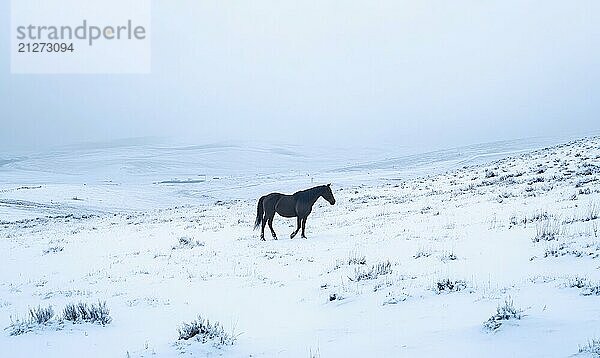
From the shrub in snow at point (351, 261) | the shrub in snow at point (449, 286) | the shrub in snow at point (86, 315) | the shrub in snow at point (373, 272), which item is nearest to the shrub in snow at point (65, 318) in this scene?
the shrub in snow at point (86, 315)

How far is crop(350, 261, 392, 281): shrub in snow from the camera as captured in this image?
8.41m

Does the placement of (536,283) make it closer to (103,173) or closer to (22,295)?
(22,295)

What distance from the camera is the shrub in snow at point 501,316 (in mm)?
5065

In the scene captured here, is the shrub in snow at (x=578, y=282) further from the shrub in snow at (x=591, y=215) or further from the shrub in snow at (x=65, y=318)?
the shrub in snow at (x=65, y=318)

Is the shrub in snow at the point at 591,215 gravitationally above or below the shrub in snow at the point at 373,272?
above

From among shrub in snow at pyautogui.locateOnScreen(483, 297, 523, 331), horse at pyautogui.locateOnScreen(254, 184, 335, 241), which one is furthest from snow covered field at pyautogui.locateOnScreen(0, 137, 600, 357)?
horse at pyautogui.locateOnScreen(254, 184, 335, 241)

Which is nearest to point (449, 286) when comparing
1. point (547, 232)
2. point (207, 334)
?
point (207, 334)

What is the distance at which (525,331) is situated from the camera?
4.85 meters

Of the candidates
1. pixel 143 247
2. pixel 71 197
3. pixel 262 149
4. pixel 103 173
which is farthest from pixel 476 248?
pixel 262 149

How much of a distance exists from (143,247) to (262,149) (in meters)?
160

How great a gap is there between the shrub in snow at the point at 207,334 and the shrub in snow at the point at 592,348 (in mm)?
3880

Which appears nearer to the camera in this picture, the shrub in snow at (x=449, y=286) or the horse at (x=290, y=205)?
the shrub in snow at (x=449, y=286)

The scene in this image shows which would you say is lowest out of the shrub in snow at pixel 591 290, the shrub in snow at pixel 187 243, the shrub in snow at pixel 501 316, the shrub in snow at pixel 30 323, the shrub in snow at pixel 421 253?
the shrub in snow at pixel 187 243

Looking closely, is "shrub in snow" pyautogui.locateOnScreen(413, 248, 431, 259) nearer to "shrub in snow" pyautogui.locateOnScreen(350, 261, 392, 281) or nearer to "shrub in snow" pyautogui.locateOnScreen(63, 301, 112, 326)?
"shrub in snow" pyautogui.locateOnScreen(350, 261, 392, 281)
